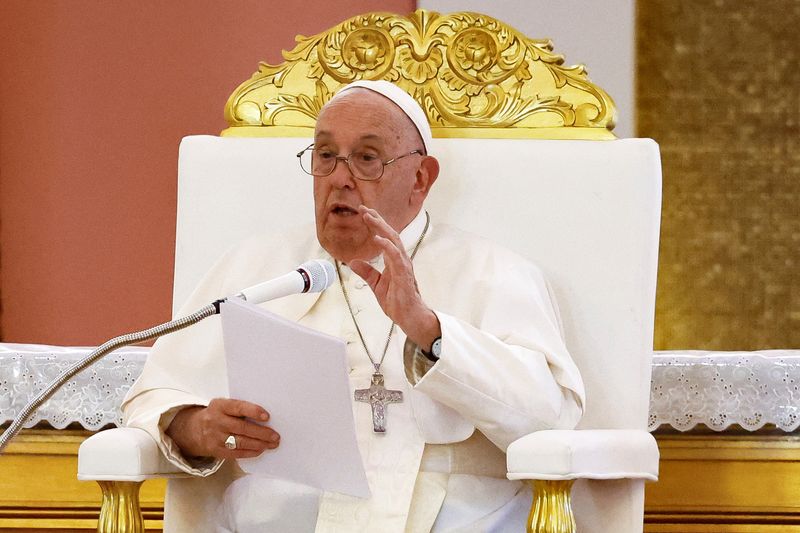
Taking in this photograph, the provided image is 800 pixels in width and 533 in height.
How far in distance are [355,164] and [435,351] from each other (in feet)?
1.89

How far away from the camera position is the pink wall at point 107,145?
16.7 feet

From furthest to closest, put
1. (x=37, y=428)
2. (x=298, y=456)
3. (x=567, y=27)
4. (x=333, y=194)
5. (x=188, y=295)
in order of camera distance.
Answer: (x=567, y=27) < (x=37, y=428) < (x=188, y=295) < (x=333, y=194) < (x=298, y=456)

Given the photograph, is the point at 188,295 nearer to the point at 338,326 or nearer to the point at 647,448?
the point at 338,326

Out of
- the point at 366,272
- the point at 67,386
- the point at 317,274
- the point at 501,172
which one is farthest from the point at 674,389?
the point at 67,386

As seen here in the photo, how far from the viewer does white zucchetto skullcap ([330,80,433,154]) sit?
9.48ft

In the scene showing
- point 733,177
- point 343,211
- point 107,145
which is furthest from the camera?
point 107,145

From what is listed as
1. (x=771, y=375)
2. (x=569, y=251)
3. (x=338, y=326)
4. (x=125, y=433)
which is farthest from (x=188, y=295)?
(x=771, y=375)

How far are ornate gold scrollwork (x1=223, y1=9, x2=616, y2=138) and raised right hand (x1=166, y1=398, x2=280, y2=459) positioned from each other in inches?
36.7

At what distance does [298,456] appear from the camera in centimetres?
236

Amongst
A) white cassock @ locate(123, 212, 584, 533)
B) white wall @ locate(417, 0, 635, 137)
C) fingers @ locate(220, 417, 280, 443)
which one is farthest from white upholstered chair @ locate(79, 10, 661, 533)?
white wall @ locate(417, 0, 635, 137)

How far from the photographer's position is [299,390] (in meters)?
2.27

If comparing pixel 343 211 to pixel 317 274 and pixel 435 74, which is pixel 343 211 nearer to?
pixel 435 74

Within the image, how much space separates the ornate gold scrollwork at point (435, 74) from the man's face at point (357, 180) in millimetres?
→ 262

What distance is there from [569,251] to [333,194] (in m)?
0.57
